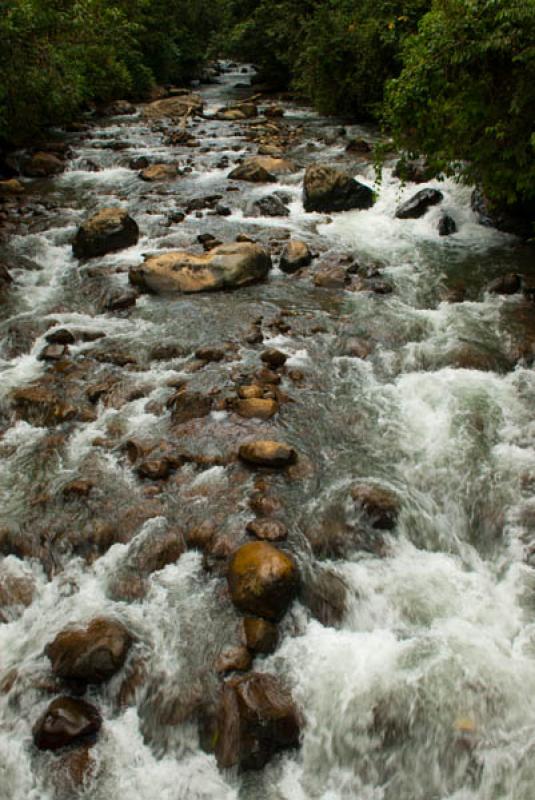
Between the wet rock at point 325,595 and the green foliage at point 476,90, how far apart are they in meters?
4.49

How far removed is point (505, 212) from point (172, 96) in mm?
19201

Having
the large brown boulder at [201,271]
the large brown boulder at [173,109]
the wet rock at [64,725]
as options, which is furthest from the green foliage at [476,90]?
the large brown boulder at [173,109]

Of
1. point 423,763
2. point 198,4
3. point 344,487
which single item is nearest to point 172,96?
point 198,4

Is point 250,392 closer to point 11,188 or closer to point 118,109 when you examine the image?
point 11,188

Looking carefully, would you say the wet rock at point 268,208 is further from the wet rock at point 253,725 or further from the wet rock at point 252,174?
the wet rock at point 253,725

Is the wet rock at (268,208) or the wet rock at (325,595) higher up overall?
the wet rock at (268,208)

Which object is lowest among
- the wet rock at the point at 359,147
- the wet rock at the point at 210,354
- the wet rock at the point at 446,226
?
the wet rock at the point at 210,354

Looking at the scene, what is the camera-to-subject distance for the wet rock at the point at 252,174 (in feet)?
41.4

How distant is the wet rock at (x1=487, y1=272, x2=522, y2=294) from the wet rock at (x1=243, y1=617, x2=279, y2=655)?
19.3 feet

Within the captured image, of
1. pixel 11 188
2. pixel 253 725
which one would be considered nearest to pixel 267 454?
pixel 253 725

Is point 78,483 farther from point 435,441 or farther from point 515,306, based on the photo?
point 515,306

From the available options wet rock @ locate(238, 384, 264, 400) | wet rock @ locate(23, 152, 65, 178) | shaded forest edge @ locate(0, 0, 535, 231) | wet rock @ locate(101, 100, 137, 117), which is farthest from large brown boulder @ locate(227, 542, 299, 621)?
wet rock @ locate(101, 100, 137, 117)

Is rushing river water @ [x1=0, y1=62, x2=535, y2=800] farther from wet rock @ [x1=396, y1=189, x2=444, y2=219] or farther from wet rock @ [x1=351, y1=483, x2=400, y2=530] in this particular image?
wet rock @ [x1=396, y1=189, x2=444, y2=219]

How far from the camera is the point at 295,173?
12773 millimetres
